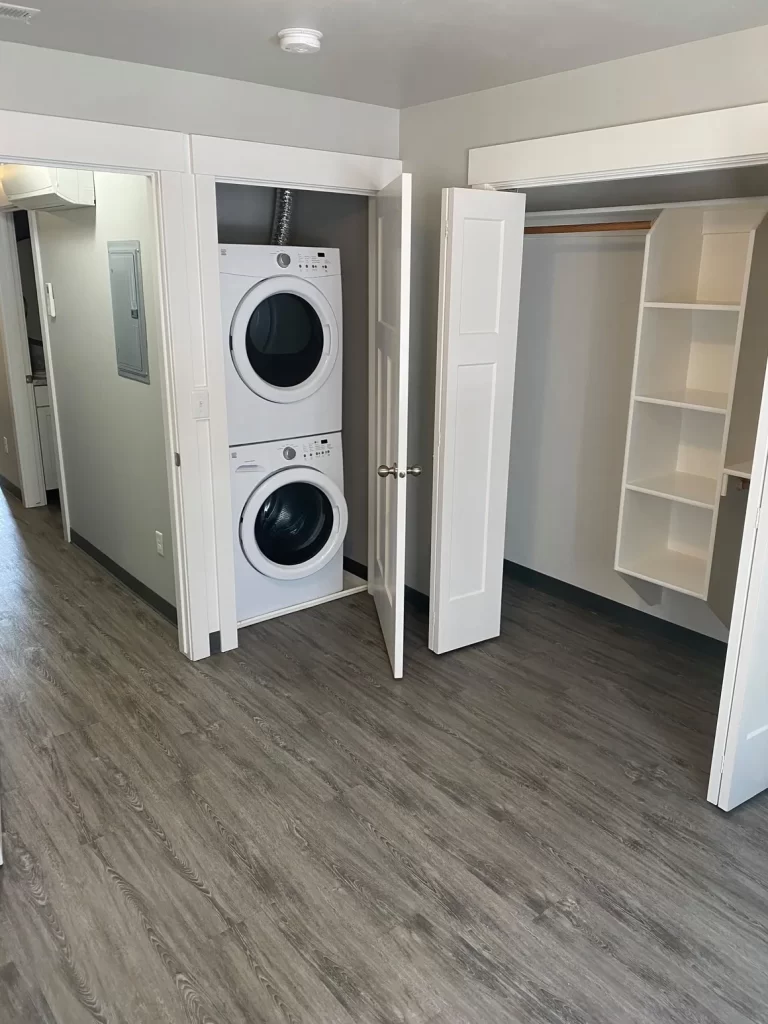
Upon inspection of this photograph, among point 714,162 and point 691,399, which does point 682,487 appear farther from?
point 714,162

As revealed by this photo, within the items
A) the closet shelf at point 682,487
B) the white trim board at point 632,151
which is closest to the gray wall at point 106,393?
the white trim board at point 632,151

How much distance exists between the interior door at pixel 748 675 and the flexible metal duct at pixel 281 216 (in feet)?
8.16

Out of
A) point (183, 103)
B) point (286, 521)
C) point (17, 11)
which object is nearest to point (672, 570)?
point (286, 521)

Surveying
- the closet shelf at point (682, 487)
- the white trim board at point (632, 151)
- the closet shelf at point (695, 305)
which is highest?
the white trim board at point (632, 151)

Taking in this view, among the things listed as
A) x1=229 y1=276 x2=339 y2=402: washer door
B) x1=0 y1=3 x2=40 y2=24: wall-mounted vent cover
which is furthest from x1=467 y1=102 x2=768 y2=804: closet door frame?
x1=0 y1=3 x2=40 y2=24: wall-mounted vent cover

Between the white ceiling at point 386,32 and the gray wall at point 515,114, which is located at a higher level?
the white ceiling at point 386,32

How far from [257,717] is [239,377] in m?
1.43

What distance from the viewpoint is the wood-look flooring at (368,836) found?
188cm

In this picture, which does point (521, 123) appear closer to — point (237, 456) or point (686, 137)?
point (686, 137)

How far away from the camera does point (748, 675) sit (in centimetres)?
234

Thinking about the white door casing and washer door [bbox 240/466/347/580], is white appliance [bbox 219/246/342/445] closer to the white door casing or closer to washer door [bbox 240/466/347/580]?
washer door [bbox 240/466/347/580]

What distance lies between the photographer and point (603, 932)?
203cm

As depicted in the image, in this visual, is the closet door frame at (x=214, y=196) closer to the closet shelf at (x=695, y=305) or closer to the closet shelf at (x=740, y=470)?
the closet shelf at (x=695, y=305)

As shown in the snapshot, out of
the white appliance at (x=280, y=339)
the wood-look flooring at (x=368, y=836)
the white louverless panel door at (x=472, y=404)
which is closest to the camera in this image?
the wood-look flooring at (x=368, y=836)
